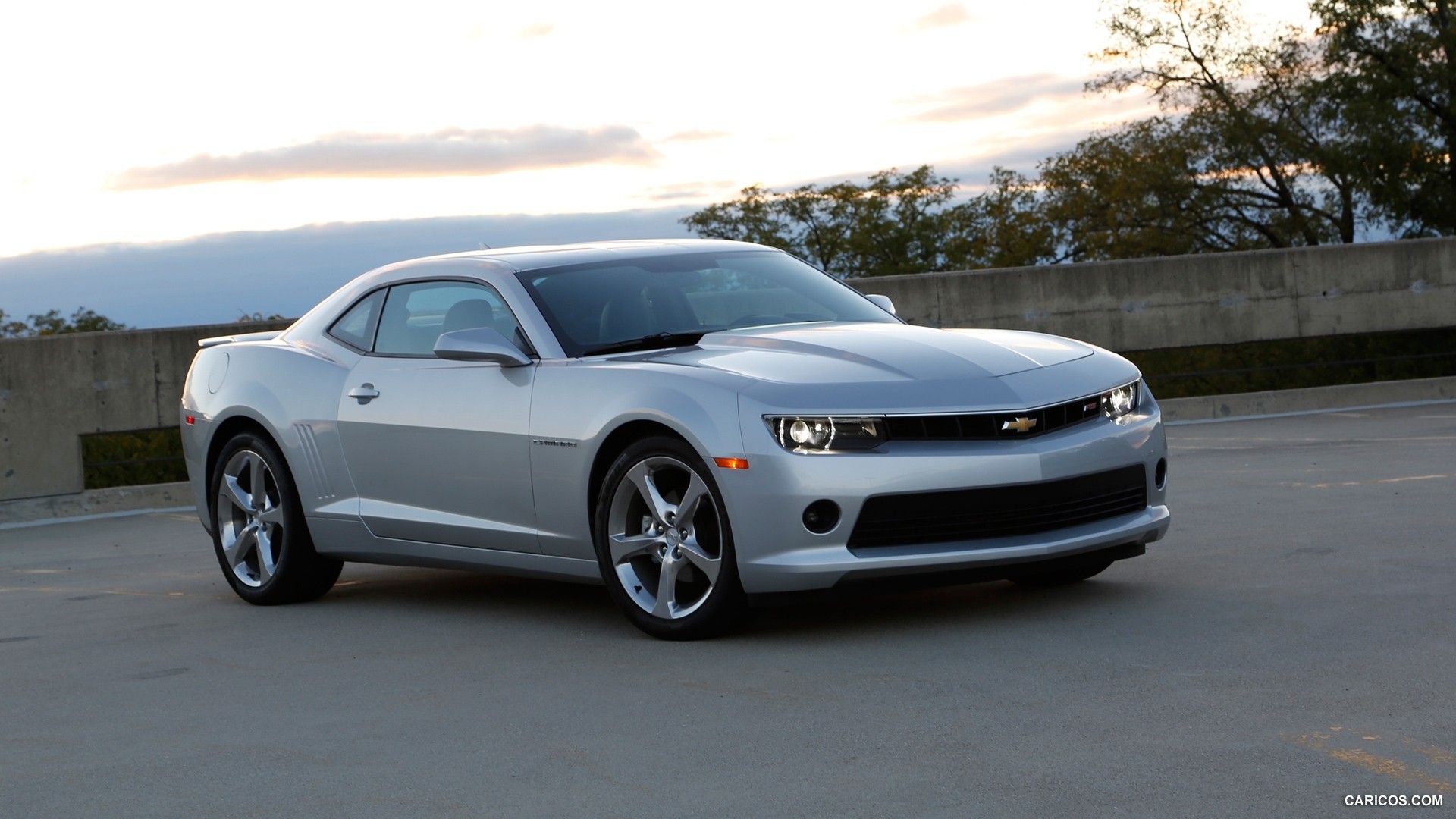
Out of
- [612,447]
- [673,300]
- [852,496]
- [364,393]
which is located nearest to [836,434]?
[852,496]

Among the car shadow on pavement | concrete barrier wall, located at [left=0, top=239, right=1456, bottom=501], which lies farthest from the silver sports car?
concrete barrier wall, located at [left=0, top=239, right=1456, bottom=501]

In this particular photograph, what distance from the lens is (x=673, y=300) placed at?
6.82m

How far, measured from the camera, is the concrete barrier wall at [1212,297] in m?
15.1

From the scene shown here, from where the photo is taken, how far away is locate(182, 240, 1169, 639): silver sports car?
5.68 metres

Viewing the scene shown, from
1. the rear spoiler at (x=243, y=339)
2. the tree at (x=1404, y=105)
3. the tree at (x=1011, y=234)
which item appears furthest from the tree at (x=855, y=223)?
the rear spoiler at (x=243, y=339)

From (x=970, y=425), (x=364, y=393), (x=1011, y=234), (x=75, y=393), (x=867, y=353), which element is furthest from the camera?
(x=1011, y=234)

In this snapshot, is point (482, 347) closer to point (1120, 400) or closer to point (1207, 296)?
point (1120, 400)

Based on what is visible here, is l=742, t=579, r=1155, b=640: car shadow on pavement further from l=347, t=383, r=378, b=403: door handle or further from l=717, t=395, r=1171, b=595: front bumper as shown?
l=347, t=383, r=378, b=403: door handle

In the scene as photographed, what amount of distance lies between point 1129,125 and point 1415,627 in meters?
47.0

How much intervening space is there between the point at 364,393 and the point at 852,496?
2547mm

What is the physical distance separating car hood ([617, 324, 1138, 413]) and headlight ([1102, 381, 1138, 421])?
1.5 inches

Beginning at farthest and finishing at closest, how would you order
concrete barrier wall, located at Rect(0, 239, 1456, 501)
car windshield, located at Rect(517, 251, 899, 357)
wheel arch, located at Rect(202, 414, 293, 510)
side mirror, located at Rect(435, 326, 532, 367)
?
1. concrete barrier wall, located at Rect(0, 239, 1456, 501)
2. wheel arch, located at Rect(202, 414, 293, 510)
3. car windshield, located at Rect(517, 251, 899, 357)
4. side mirror, located at Rect(435, 326, 532, 367)

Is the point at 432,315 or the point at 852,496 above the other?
the point at 432,315

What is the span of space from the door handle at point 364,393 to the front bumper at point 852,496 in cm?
208
